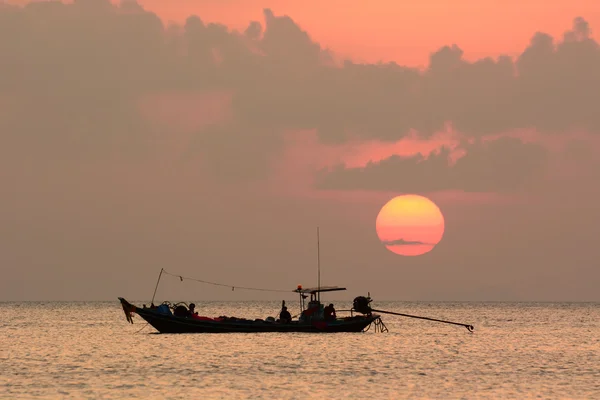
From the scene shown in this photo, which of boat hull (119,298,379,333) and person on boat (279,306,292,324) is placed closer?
boat hull (119,298,379,333)

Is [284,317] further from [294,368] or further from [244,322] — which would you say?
[294,368]

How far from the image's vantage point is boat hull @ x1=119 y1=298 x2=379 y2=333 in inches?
2950

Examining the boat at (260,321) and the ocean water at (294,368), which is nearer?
the ocean water at (294,368)

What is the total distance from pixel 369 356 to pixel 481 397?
73.6 feet

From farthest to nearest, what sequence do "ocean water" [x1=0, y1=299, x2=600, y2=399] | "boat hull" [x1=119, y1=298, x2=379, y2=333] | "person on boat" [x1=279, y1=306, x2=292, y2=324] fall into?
1. "person on boat" [x1=279, y1=306, x2=292, y2=324]
2. "boat hull" [x1=119, y1=298, x2=379, y2=333]
3. "ocean water" [x1=0, y1=299, x2=600, y2=399]

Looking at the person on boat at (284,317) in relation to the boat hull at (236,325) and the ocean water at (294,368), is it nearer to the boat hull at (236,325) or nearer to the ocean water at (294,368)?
the boat hull at (236,325)

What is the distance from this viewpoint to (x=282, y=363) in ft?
184

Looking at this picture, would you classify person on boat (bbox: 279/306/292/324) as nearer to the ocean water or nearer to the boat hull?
the boat hull

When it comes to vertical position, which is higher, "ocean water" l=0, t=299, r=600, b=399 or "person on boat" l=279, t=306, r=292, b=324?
"person on boat" l=279, t=306, r=292, b=324

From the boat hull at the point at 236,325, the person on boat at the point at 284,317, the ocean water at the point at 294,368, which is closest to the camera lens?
the ocean water at the point at 294,368

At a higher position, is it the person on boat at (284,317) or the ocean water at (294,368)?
the person on boat at (284,317)

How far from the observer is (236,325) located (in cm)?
7738

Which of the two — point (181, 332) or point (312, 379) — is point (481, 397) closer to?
point (312, 379)

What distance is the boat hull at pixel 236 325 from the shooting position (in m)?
74.9
